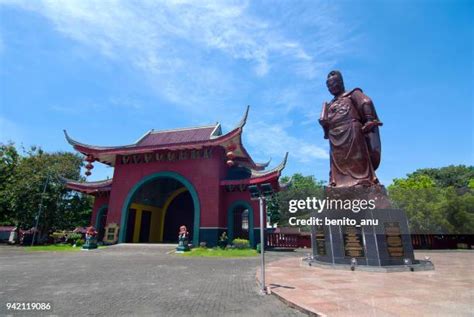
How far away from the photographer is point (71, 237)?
822 inches

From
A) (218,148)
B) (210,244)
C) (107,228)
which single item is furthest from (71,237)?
(218,148)

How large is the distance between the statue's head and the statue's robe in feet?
1.45

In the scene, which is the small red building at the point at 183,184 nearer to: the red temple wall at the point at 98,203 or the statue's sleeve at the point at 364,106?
the red temple wall at the point at 98,203

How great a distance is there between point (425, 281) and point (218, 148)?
14798mm

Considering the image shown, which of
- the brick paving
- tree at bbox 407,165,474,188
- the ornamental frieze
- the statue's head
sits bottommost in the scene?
the brick paving

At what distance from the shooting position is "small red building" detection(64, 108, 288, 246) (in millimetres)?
18609

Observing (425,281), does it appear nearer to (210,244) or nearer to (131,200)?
(210,244)

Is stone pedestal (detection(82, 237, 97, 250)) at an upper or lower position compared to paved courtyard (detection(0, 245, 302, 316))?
upper

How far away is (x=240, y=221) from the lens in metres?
20.5

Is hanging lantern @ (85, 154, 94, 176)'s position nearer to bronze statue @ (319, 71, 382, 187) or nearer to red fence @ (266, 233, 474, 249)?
red fence @ (266, 233, 474, 249)

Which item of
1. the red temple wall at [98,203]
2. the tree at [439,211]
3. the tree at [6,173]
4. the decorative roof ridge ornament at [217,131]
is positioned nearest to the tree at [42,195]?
the tree at [6,173]

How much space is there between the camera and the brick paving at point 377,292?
14.5ft

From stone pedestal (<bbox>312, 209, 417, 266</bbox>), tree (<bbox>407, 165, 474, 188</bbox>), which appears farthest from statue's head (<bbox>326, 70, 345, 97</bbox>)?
tree (<bbox>407, 165, 474, 188</bbox>)

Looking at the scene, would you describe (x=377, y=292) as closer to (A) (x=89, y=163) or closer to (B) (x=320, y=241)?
(B) (x=320, y=241)
